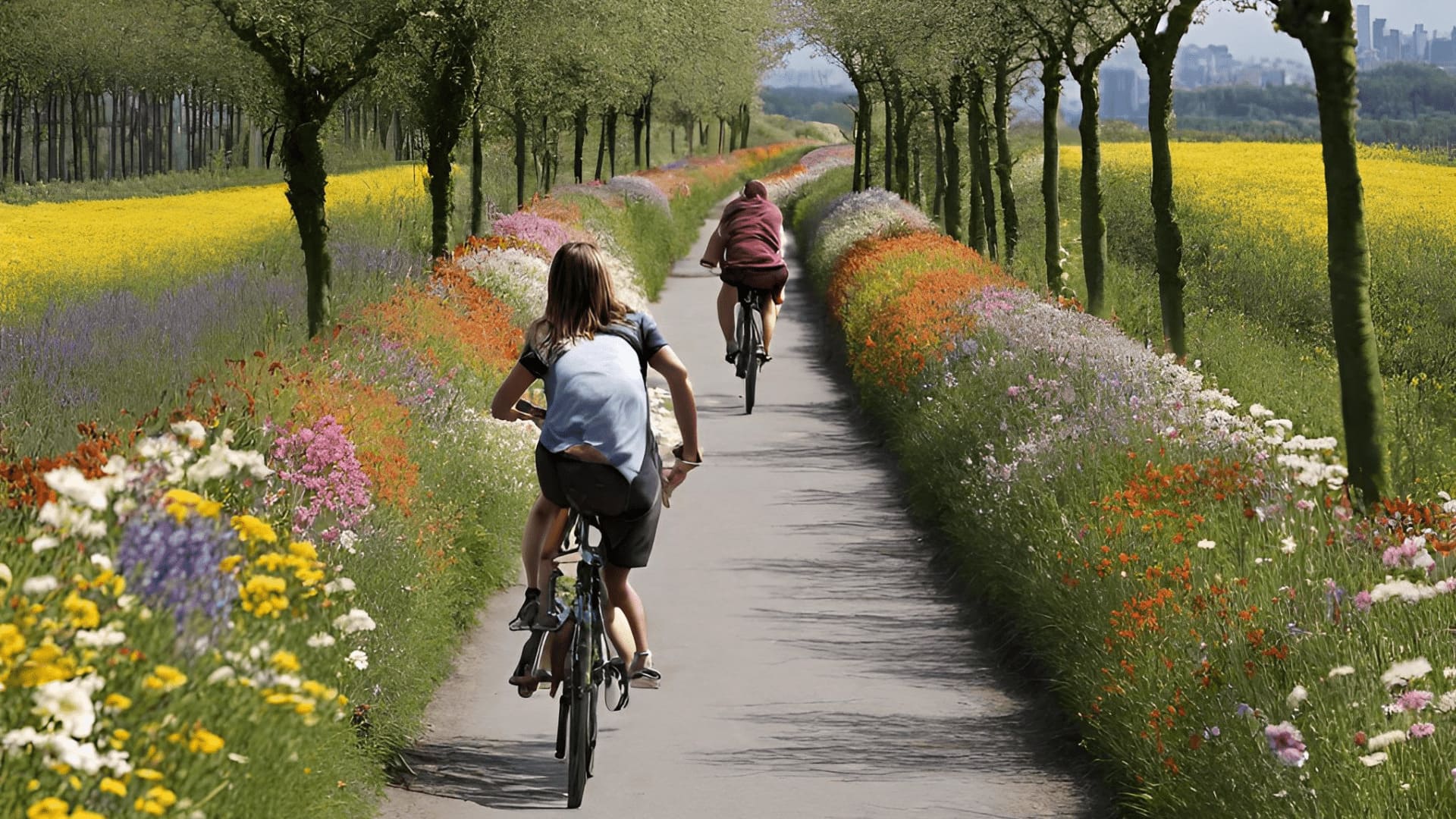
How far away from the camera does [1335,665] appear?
6102 millimetres

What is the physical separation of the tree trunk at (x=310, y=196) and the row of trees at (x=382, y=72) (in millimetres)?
17

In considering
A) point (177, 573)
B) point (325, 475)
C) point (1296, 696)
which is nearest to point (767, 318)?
point (325, 475)

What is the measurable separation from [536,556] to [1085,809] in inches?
94.3

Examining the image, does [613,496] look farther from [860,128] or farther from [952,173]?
[860,128]

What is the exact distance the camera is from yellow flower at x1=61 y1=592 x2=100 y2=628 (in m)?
4.27

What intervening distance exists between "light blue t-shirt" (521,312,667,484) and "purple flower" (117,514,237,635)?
199cm

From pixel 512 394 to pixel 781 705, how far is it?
218 centimetres

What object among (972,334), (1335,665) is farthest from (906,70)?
(1335,665)

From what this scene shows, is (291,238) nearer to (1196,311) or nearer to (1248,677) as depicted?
(1196,311)

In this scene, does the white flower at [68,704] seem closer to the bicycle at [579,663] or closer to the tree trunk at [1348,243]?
the bicycle at [579,663]

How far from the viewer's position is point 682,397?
24.2 feet

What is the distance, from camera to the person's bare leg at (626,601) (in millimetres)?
7367

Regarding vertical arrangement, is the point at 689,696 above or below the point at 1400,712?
below

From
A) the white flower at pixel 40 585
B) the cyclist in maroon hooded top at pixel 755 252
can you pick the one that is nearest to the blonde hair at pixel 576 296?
the white flower at pixel 40 585
